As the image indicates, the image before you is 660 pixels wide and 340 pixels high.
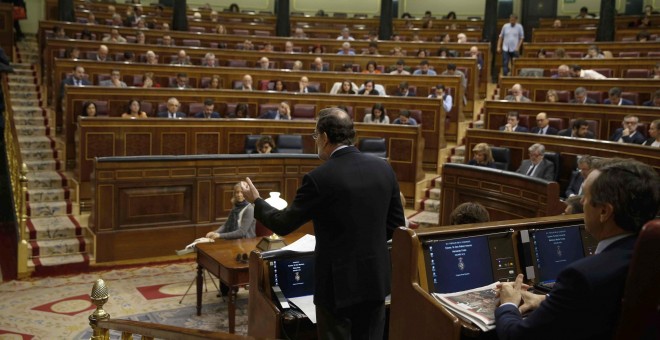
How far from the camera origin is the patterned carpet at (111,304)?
426 centimetres

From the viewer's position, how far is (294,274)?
117 inches

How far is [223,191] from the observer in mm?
5988

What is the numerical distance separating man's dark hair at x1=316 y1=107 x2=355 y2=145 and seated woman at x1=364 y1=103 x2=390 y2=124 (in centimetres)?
531

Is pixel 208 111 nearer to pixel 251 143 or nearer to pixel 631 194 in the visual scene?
pixel 251 143

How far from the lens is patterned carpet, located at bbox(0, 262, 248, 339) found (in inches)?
168

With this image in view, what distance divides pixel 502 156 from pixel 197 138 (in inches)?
124

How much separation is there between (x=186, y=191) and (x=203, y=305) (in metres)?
1.41

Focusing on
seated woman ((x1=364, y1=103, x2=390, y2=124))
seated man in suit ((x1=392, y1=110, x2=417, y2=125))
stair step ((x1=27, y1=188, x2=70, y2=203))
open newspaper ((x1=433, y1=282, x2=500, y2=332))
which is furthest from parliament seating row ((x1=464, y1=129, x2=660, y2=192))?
stair step ((x1=27, y1=188, x2=70, y2=203))

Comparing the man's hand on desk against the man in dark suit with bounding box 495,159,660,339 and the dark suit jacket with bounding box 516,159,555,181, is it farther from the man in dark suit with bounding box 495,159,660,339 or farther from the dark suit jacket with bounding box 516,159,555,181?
the dark suit jacket with bounding box 516,159,555,181

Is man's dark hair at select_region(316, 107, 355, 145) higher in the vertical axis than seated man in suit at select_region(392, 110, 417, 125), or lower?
higher

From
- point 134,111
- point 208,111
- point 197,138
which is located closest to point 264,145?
point 197,138

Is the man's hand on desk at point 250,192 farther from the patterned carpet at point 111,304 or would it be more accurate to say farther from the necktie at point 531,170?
the necktie at point 531,170

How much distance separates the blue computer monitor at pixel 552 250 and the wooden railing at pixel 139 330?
4.02ft

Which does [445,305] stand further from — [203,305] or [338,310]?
[203,305]
